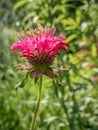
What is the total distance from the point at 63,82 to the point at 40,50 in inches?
33.3

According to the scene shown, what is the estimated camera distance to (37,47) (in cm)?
128

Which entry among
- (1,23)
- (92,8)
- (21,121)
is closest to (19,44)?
(92,8)

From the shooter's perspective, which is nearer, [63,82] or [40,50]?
[40,50]

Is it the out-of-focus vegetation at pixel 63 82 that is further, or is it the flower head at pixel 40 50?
the out-of-focus vegetation at pixel 63 82

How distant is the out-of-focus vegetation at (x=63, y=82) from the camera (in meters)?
2.14

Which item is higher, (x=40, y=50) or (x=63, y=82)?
(x=40, y=50)

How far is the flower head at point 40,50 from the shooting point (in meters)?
1.27

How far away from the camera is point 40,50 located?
1.28 m

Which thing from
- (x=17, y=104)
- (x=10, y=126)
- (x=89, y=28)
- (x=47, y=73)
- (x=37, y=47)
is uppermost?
(x=89, y=28)

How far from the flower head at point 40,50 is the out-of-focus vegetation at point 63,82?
2.44 ft

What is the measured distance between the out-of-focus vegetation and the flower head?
2.44 feet

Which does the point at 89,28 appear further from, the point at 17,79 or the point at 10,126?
the point at 10,126

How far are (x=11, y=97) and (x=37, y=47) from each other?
1.87 metres

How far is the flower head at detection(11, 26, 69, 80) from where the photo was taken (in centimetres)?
127
